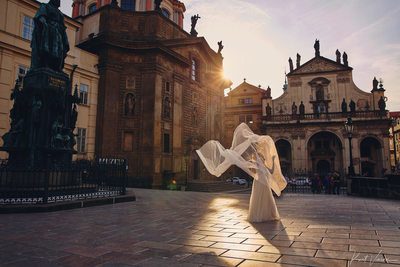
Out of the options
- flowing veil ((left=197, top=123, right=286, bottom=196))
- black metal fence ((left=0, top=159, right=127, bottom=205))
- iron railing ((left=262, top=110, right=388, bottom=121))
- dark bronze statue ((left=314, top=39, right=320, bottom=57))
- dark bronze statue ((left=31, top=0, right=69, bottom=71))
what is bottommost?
black metal fence ((left=0, top=159, right=127, bottom=205))

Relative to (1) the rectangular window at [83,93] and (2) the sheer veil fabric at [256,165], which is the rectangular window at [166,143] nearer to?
(1) the rectangular window at [83,93]

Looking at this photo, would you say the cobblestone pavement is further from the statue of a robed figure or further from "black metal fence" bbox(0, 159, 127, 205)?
the statue of a robed figure

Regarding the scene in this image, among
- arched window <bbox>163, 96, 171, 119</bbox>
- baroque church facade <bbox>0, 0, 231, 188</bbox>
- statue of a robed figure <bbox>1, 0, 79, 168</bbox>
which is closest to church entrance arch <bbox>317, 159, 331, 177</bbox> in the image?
baroque church facade <bbox>0, 0, 231, 188</bbox>

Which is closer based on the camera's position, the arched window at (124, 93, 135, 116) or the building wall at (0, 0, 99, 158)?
the building wall at (0, 0, 99, 158)

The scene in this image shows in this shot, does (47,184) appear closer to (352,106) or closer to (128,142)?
(128,142)

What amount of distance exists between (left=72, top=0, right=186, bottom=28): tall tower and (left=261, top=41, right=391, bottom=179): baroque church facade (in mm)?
21126

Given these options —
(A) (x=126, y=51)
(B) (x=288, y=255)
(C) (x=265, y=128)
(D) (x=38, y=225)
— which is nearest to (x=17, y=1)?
(A) (x=126, y=51)

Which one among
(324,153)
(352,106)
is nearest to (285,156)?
(324,153)

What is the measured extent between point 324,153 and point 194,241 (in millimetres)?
44227

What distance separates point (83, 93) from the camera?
2308 cm

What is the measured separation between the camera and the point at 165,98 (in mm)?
26203

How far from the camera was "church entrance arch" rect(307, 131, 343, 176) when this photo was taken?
43.7 m

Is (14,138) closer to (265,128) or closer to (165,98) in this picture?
(165,98)

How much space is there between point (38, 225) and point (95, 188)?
543cm
